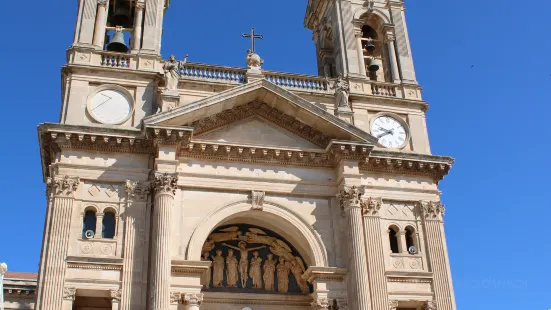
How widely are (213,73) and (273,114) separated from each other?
2.81 m

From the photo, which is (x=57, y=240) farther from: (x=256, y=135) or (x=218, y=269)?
(x=256, y=135)

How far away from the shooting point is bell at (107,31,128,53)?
24844 millimetres

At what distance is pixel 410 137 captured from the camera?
81.7 feet

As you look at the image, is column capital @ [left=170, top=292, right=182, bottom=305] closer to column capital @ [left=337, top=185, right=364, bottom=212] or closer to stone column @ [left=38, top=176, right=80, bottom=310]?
stone column @ [left=38, top=176, right=80, bottom=310]

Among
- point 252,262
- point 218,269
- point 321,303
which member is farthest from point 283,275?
point 321,303

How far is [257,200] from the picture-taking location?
21.9 m

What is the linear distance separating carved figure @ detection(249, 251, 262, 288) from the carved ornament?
396 centimetres

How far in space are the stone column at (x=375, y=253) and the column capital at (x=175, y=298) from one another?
5.81 meters

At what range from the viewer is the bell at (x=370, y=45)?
27903 mm

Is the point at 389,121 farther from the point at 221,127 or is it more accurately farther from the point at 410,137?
the point at 221,127

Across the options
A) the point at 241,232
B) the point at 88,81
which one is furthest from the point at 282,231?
the point at 88,81

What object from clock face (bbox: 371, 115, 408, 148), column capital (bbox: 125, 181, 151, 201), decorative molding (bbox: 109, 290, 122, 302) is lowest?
decorative molding (bbox: 109, 290, 122, 302)

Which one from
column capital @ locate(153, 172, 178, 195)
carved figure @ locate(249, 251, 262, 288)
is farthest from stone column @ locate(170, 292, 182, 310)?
carved figure @ locate(249, 251, 262, 288)

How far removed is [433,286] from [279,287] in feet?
16.6
